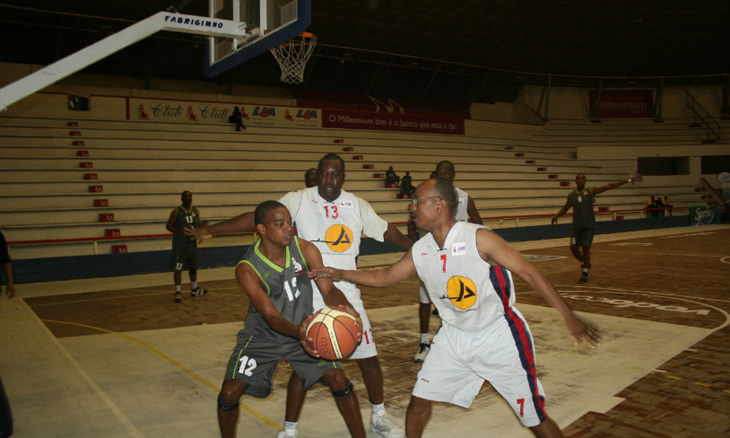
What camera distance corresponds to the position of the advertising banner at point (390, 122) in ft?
77.0

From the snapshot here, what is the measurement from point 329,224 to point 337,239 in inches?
5.4

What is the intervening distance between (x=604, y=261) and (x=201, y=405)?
11.4 meters

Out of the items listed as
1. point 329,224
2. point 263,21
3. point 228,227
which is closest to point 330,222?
point 329,224

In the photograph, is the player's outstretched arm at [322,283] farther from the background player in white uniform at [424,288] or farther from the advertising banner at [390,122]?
the advertising banner at [390,122]

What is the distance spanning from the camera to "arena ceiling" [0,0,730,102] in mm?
18516

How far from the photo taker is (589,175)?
83.5 ft

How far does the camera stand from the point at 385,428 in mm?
3904

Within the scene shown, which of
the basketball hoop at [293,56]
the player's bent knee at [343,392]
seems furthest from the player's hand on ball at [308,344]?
the basketball hoop at [293,56]

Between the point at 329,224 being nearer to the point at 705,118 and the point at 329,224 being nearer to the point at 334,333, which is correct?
the point at 334,333

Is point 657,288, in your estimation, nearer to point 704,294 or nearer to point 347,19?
point 704,294

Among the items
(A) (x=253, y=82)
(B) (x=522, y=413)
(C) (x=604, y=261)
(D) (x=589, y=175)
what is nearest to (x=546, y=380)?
(B) (x=522, y=413)

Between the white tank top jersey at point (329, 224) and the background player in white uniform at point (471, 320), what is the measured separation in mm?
1062

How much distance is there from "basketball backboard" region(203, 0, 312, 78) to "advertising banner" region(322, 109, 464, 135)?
53.9 feet

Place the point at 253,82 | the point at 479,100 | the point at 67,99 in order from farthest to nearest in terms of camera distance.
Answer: the point at 479,100
the point at 253,82
the point at 67,99
